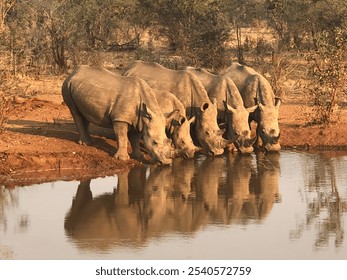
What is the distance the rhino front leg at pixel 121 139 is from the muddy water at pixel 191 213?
55 cm

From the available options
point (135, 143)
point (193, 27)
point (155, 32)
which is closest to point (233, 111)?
point (135, 143)

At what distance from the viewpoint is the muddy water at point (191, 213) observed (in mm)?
12383

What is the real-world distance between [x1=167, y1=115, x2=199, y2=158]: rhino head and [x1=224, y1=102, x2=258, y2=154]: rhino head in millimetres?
950

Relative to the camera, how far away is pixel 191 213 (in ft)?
47.5

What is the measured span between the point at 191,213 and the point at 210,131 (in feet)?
14.7

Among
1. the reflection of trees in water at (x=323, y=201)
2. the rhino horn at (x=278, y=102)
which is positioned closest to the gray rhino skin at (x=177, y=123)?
the rhino horn at (x=278, y=102)

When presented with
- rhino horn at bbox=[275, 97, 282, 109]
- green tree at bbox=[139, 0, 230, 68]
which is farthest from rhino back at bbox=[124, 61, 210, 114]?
green tree at bbox=[139, 0, 230, 68]

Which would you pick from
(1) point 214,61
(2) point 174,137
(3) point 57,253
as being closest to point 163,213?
(3) point 57,253

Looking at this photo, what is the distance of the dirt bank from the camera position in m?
16.9

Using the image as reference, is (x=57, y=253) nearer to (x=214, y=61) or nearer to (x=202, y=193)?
(x=202, y=193)

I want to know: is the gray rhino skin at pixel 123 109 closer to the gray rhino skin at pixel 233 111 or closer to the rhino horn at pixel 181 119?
the rhino horn at pixel 181 119

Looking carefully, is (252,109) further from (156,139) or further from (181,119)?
(156,139)

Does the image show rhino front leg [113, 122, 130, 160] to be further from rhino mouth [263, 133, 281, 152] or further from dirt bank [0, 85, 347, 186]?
rhino mouth [263, 133, 281, 152]
